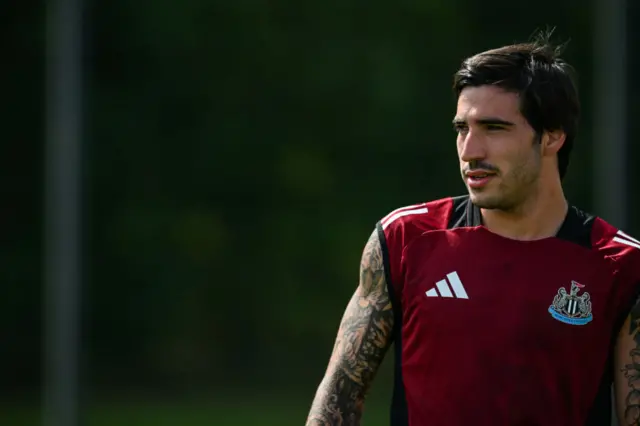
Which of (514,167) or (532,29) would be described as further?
(532,29)

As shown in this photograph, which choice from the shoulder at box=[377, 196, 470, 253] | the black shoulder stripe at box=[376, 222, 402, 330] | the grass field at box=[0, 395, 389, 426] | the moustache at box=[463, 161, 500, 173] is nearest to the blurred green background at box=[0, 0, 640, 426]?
the grass field at box=[0, 395, 389, 426]

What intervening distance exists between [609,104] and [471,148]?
332 centimetres

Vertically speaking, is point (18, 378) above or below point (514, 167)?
below

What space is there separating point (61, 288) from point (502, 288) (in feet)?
12.0

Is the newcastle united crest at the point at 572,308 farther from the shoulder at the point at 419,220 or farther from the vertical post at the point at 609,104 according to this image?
the vertical post at the point at 609,104

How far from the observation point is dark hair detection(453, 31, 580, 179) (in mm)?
3115

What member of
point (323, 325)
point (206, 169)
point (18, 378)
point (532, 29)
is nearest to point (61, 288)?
point (18, 378)

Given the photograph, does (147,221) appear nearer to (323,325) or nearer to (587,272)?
(323,325)

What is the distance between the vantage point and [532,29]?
629 cm

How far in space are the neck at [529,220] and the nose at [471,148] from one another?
0.19 m

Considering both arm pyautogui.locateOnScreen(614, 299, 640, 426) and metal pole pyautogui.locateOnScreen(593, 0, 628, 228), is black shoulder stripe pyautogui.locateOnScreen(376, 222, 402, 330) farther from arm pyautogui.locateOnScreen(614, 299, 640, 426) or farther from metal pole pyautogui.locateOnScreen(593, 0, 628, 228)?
metal pole pyautogui.locateOnScreen(593, 0, 628, 228)

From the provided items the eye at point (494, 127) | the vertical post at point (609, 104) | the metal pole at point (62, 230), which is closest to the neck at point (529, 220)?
the eye at point (494, 127)

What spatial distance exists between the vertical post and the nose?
318cm

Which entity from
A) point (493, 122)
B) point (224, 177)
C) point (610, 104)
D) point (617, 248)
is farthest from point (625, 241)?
point (224, 177)
